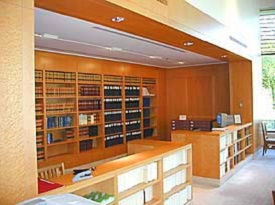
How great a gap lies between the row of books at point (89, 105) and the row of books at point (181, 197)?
11.2ft

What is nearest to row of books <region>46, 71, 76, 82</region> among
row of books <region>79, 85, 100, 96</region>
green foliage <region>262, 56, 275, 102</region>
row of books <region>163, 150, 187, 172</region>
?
row of books <region>79, 85, 100, 96</region>

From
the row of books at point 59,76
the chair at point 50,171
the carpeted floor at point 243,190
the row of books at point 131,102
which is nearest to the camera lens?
the chair at point 50,171

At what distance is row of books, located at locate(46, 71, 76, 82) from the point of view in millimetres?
6367

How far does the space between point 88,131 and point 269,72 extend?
588 cm

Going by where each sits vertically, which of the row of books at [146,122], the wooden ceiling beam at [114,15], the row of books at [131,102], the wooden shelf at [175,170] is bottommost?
the wooden shelf at [175,170]

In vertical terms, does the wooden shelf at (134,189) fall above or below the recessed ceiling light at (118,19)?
below

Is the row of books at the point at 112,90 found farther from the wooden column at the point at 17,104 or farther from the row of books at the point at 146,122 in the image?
the wooden column at the point at 17,104

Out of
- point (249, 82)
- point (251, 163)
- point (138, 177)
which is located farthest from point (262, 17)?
point (138, 177)

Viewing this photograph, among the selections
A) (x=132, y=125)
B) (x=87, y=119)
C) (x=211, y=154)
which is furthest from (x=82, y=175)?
(x=132, y=125)

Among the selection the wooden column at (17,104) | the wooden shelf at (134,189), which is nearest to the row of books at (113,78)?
the wooden shelf at (134,189)

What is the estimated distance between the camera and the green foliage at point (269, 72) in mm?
9602

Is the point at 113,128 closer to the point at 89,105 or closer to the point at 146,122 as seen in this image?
the point at 89,105

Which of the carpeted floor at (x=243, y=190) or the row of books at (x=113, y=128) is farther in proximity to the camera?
the row of books at (x=113, y=128)

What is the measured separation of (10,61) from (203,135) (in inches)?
172
